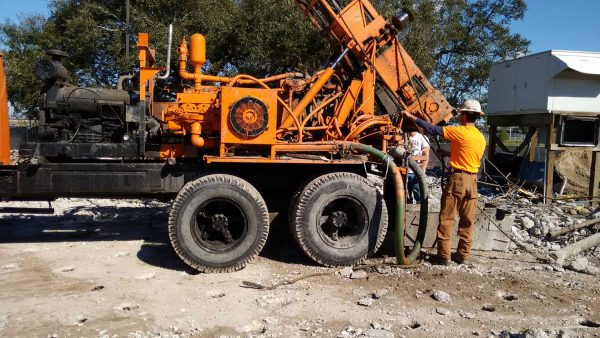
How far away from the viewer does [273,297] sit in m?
4.98

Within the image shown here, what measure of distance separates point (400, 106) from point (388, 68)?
1.70ft

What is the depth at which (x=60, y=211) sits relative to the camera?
902 cm

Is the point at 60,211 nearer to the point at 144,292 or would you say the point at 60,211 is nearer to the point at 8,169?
the point at 8,169

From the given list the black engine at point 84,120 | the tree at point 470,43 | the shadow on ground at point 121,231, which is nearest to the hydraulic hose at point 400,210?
the shadow on ground at point 121,231

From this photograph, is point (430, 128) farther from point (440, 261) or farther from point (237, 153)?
point (237, 153)

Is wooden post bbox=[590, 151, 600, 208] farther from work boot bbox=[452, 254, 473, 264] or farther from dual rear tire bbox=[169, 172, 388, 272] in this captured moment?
dual rear tire bbox=[169, 172, 388, 272]

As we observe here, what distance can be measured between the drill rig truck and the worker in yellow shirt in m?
0.28

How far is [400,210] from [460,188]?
815mm

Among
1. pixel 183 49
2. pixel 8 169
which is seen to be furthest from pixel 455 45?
pixel 8 169

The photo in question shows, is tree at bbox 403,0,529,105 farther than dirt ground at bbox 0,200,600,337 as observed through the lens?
Yes

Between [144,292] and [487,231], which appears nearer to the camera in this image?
[144,292]

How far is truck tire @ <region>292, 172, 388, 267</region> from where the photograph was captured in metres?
5.80

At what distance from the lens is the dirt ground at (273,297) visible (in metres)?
4.29

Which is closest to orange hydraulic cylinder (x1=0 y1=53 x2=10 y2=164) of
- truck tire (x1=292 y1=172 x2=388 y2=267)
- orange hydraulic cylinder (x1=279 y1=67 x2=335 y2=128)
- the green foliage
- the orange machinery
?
the orange machinery
